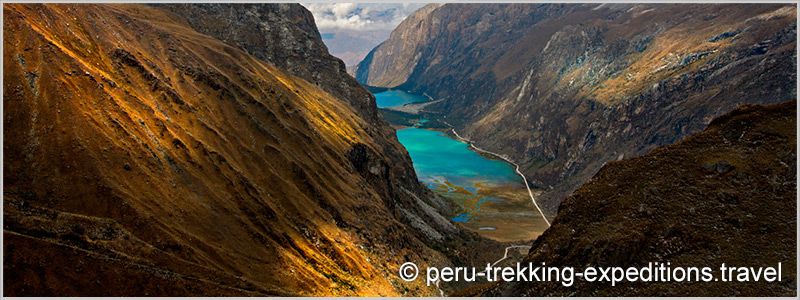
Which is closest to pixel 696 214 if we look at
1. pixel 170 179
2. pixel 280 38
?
pixel 170 179

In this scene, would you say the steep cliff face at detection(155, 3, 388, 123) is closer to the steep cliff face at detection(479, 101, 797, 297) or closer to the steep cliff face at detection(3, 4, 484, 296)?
the steep cliff face at detection(3, 4, 484, 296)

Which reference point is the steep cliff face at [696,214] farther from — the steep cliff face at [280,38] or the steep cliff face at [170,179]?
the steep cliff face at [280,38]

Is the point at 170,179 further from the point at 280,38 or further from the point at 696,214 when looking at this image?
the point at 280,38

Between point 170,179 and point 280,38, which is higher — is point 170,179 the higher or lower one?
the lower one

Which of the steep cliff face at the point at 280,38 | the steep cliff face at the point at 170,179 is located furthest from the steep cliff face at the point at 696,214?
the steep cliff face at the point at 280,38

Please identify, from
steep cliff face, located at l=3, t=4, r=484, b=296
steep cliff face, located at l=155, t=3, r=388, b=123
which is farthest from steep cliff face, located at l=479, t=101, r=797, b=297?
steep cliff face, located at l=155, t=3, r=388, b=123

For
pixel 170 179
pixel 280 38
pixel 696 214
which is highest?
pixel 280 38
